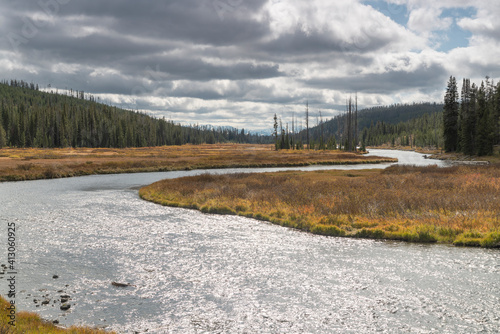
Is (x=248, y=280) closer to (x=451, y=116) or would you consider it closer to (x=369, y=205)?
(x=369, y=205)

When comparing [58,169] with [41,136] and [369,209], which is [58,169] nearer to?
[369,209]

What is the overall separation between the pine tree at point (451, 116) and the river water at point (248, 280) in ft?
329

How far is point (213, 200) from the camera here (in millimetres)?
28844

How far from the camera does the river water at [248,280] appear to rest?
9.74m

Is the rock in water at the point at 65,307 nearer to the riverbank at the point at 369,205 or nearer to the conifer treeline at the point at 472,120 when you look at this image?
the riverbank at the point at 369,205

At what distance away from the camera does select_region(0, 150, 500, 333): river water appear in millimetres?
9742

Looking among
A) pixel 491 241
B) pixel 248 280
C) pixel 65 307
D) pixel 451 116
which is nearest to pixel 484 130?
pixel 451 116

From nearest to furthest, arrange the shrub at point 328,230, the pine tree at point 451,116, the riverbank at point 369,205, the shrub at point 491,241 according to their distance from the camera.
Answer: the shrub at point 491,241, the riverbank at point 369,205, the shrub at point 328,230, the pine tree at point 451,116

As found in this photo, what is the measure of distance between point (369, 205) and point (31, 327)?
65.4 ft

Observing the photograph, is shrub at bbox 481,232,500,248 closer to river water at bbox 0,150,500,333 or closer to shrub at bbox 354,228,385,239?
river water at bbox 0,150,500,333

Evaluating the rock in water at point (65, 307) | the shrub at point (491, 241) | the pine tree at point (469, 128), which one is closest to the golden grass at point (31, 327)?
the rock in water at point (65, 307)

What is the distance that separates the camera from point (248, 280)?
12836mm

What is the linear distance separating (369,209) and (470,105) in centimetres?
8524

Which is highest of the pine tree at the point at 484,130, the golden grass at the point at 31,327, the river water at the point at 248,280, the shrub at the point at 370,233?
the pine tree at the point at 484,130
